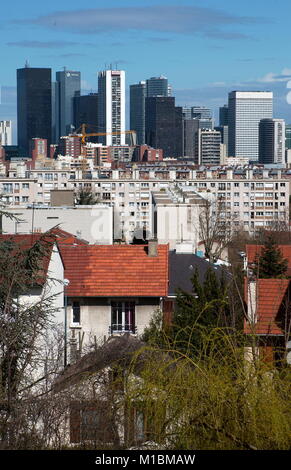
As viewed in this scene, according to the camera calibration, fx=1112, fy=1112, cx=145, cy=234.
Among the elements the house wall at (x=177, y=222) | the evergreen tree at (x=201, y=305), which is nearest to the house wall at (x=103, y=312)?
the evergreen tree at (x=201, y=305)

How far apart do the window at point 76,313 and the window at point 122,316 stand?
0.68 meters

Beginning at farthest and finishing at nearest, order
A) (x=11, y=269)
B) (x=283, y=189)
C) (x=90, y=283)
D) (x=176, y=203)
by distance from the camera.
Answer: (x=283, y=189)
(x=176, y=203)
(x=90, y=283)
(x=11, y=269)

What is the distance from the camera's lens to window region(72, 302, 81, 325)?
22.4 m

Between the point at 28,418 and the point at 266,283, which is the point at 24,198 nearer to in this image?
the point at 266,283

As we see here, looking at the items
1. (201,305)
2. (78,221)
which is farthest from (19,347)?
(78,221)

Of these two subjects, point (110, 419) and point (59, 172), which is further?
point (59, 172)

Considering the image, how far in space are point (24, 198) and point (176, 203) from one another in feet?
121

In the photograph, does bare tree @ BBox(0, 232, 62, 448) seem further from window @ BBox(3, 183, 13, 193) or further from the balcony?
window @ BBox(3, 183, 13, 193)

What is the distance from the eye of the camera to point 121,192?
9456 centimetres

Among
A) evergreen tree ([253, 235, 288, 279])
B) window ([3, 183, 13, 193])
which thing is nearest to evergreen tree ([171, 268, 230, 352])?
evergreen tree ([253, 235, 288, 279])

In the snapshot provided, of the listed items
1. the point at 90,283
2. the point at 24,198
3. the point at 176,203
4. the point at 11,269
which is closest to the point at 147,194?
the point at 24,198

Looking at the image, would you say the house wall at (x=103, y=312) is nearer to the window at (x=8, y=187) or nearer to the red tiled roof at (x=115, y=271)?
the red tiled roof at (x=115, y=271)

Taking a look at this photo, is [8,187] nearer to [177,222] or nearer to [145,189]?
[145,189]

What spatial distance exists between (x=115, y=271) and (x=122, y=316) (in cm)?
118
